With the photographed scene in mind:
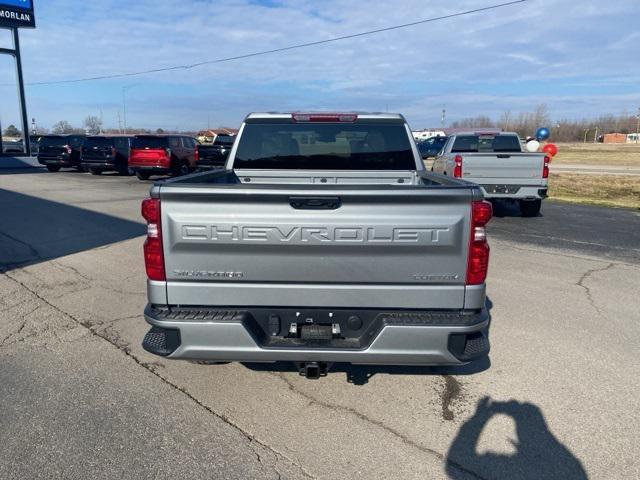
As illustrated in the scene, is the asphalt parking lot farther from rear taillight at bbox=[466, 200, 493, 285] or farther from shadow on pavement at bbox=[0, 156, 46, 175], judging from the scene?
shadow on pavement at bbox=[0, 156, 46, 175]

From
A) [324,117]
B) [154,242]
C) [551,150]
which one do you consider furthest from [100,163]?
[154,242]

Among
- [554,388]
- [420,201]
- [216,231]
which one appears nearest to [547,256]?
[554,388]

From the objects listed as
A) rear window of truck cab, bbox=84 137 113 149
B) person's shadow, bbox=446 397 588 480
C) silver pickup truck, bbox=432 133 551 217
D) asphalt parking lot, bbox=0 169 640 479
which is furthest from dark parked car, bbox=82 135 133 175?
person's shadow, bbox=446 397 588 480

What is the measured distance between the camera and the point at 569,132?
11956 centimetres

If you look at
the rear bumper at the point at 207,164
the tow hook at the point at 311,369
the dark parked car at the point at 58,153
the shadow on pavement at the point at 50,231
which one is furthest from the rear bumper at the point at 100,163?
the tow hook at the point at 311,369

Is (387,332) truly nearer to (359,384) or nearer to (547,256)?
(359,384)

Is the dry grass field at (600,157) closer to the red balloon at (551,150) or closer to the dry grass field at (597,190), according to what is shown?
the dry grass field at (597,190)

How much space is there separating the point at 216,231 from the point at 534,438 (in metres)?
2.34

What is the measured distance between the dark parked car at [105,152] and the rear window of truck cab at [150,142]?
2855mm

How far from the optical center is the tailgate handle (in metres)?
2.91

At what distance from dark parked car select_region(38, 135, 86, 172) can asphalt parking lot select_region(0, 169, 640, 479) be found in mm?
21225

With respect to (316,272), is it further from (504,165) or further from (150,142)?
(150,142)

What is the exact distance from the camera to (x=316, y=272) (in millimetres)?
2986

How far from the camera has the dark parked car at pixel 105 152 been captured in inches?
890
